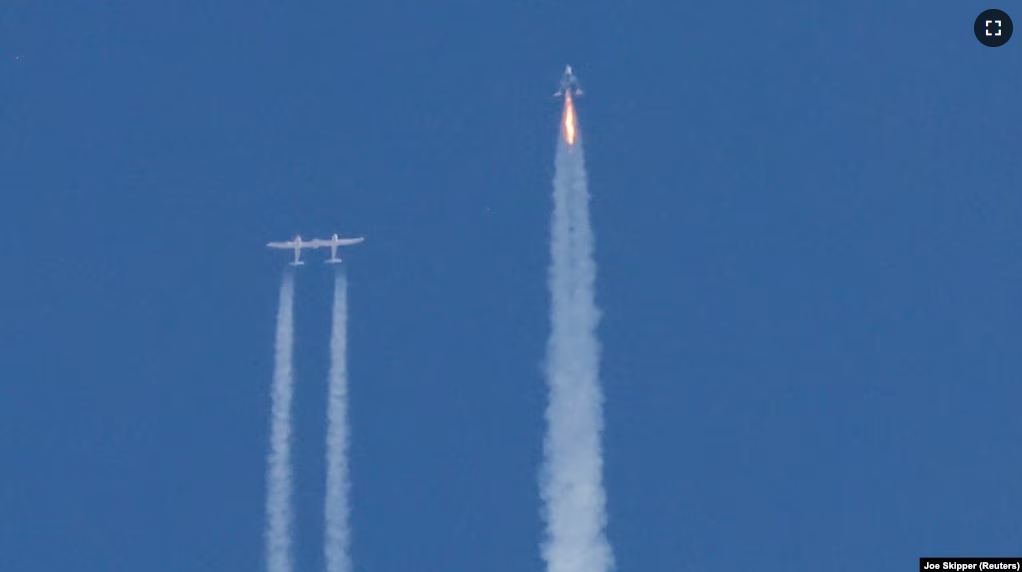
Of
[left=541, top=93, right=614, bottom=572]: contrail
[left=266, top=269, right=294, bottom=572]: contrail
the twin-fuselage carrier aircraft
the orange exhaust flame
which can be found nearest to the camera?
[left=541, top=93, right=614, bottom=572]: contrail

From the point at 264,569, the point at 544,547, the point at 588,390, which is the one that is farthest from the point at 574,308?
the point at 264,569

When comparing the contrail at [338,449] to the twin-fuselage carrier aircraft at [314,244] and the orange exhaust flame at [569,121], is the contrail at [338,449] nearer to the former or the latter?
the twin-fuselage carrier aircraft at [314,244]

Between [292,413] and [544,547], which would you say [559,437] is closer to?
[544,547]

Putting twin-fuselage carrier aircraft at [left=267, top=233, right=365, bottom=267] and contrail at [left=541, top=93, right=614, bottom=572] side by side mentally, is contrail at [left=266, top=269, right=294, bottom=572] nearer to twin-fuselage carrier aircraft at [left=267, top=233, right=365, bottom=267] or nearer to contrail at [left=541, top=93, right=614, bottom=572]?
twin-fuselage carrier aircraft at [left=267, top=233, right=365, bottom=267]

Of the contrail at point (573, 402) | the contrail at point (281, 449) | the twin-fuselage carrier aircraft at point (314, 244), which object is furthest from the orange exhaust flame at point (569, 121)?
the contrail at point (281, 449)

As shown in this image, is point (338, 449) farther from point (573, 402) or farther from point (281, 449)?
point (573, 402)

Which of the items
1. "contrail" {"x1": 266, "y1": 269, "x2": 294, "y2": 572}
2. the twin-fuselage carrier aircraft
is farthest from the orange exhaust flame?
"contrail" {"x1": 266, "y1": 269, "x2": 294, "y2": 572}

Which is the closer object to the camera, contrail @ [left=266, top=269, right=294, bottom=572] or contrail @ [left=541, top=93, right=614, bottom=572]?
contrail @ [left=541, top=93, right=614, bottom=572]

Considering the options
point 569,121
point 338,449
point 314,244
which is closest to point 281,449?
point 338,449
